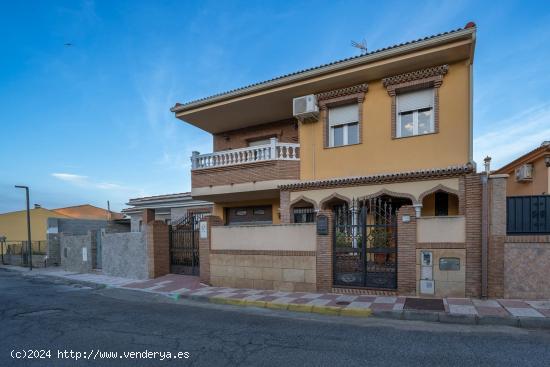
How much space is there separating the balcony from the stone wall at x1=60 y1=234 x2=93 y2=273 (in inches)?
281

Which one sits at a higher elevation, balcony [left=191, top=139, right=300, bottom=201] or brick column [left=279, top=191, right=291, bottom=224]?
balcony [left=191, top=139, right=300, bottom=201]

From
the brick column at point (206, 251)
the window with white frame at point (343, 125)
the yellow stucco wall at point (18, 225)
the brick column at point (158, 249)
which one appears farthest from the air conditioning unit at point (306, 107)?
the yellow stucco wall at point (18, 225)

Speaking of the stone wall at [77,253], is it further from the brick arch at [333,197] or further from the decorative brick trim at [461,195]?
the decorative brick trim at [461,195]

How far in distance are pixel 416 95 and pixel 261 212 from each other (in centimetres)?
770

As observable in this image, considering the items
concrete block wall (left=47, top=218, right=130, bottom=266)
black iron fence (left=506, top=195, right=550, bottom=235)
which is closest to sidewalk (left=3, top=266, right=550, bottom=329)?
black iron fence (left=506, top=195, right=550, bottom=235)

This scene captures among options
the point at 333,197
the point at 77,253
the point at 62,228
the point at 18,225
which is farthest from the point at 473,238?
the point at 18,225

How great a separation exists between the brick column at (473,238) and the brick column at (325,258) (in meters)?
3.20

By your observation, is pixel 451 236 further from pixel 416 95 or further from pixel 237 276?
pixel 237 276

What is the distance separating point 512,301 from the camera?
6.84 m

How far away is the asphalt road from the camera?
4469 mm

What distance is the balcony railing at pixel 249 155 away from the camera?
1173 centimetres

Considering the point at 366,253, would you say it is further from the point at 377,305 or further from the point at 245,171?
the point at 245,171

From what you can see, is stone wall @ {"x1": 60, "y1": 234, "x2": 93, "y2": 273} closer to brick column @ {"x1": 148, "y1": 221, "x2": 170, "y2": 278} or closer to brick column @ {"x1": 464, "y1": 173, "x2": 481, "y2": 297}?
brick column @ {"x1": 148, "y1": 221, "x2": 170, "y2": 278}

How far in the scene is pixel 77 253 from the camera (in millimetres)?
16453
